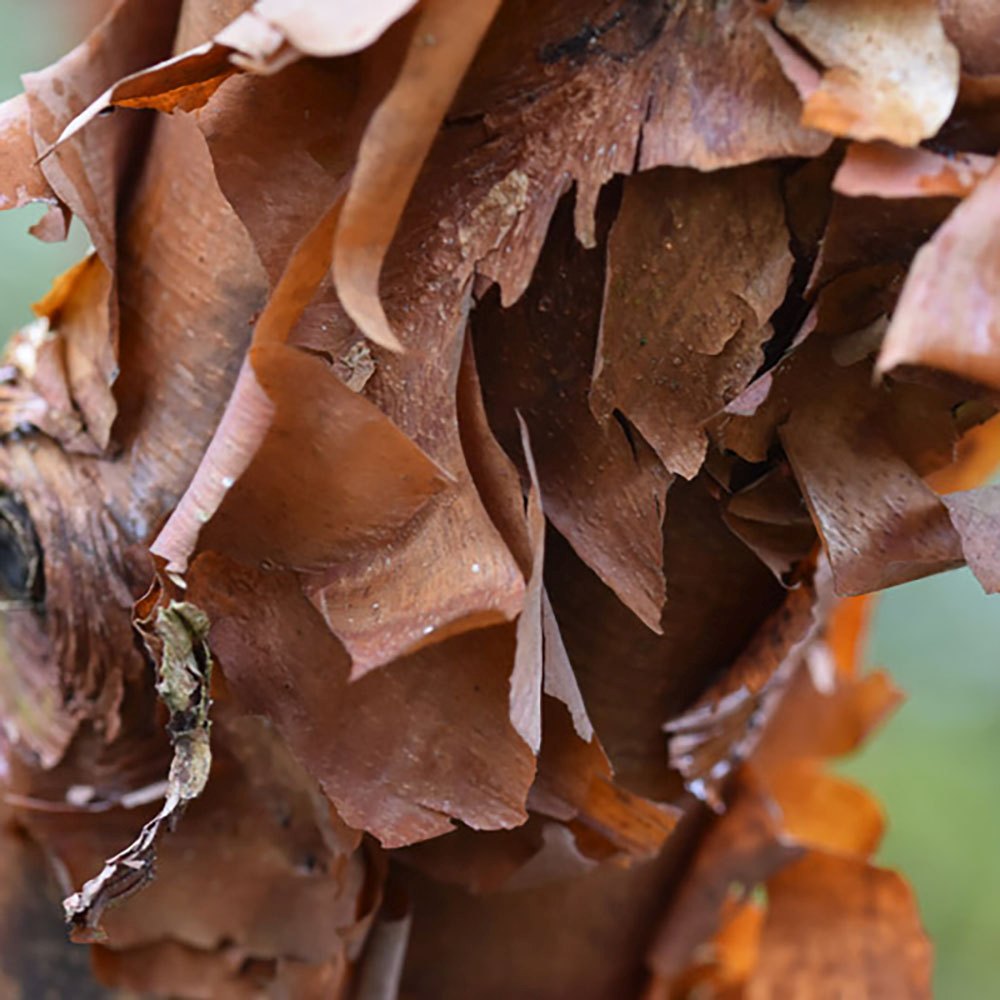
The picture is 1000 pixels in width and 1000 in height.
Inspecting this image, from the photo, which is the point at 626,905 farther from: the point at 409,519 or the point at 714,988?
the point at 409,519

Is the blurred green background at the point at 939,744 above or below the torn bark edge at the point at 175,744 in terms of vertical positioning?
below

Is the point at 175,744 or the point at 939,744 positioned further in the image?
the point at 939,744

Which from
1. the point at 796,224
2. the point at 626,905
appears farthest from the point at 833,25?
the point at 626,905

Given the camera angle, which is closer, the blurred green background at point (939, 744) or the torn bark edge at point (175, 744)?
the torn bark edge at point (175, 744)

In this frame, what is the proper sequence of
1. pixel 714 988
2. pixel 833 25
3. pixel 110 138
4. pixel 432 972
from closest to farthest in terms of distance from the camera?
pixel 833 25 → pixel 110 138 → pixel 432 972 → pixel 714 988

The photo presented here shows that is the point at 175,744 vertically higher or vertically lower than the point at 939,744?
higher

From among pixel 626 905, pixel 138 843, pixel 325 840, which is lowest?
pixel 626 905
